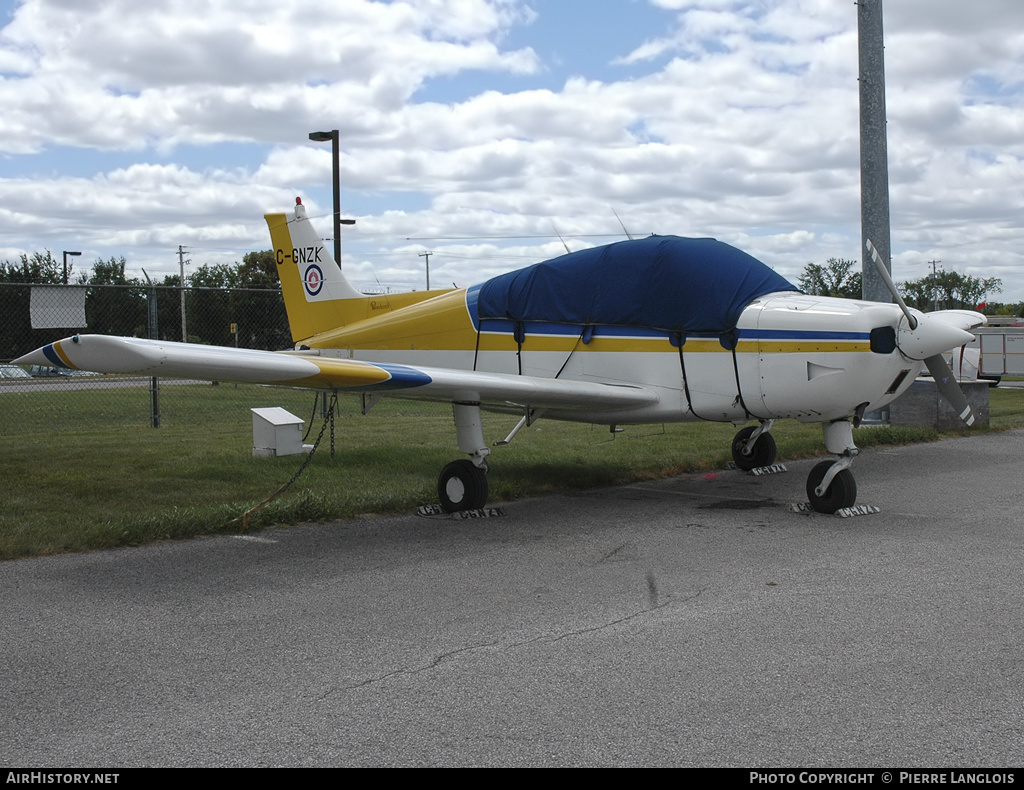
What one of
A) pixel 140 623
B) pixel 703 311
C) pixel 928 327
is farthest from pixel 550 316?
pixel 140 623

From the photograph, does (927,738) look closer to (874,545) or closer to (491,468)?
(874,545)

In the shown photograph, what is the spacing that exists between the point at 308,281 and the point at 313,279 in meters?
0.09

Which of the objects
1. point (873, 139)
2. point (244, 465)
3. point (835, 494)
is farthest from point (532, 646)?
Answer: point (873, 139)

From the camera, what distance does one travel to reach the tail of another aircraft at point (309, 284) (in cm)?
1127

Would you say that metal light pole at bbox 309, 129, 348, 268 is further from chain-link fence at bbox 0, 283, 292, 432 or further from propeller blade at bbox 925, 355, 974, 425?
propeller blade at bbox 925, 355, 974, 425

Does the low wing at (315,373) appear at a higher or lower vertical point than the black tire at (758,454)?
higher

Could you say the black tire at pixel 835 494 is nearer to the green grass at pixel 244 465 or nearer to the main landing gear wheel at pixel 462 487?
the green grass at pixel 244 465

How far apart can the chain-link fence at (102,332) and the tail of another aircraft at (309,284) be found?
2596 millimetres

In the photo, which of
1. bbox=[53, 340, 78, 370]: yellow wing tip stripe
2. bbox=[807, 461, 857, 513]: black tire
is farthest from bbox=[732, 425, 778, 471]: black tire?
bbox=[53, 340, 78, 370]: yellow wing tip stripe

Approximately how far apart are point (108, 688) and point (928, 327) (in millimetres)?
6236

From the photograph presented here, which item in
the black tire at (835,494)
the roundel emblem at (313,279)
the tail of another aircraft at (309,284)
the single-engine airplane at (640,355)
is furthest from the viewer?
the roundel emblem at (313,279)

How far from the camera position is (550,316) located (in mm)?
8875

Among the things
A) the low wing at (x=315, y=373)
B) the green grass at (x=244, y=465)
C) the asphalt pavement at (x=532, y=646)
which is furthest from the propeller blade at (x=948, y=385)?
the green grass at (x=244, y=465)

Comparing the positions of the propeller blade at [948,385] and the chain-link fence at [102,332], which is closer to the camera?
the propeller blade at [948,385]
